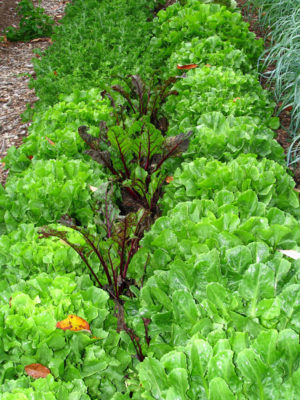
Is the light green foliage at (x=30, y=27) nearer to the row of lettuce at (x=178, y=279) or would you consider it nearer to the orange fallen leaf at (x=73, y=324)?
the row of lettuce at (x=178, y=279)

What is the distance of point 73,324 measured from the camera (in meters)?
1.71

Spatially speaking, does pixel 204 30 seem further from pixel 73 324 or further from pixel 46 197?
pixel 73 324

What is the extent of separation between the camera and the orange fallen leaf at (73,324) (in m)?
1.69

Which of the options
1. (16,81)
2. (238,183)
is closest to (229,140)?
(238,183)

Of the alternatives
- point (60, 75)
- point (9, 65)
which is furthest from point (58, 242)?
point (9, 65)

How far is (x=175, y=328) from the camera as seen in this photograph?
5.46 ft

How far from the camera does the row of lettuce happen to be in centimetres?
139

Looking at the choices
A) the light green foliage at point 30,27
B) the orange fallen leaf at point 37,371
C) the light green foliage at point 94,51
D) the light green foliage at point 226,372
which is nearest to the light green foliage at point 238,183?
the light green foliage at point 226,372

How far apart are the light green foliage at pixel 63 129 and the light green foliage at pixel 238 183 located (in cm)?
90

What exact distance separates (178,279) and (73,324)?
1.57 ft

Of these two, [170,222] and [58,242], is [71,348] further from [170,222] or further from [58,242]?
[170,222]

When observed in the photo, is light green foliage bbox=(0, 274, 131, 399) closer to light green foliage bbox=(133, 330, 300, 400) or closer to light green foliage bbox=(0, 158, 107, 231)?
light green foliage bbox=(133, 330, 300, 400)

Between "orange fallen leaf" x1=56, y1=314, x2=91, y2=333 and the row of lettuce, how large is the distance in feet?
0.09

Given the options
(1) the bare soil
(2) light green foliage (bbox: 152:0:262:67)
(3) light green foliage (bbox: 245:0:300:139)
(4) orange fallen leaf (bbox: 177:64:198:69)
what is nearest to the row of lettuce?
(4) orange fallen leaf (bbox: 177:64:198:69)
